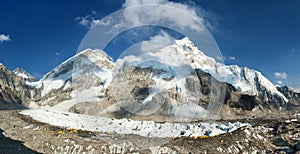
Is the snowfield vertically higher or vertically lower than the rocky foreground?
higher

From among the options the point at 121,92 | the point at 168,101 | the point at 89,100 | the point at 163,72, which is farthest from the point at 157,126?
the point at 89,100

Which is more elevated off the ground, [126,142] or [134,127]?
[134,127]

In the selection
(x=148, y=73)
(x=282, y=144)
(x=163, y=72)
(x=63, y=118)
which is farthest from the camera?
(x=148, y=73)

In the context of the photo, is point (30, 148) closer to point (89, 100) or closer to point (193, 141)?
point (193, 141)

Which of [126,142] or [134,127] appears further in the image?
[134,127]

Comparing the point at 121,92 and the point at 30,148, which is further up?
the point at 121,92

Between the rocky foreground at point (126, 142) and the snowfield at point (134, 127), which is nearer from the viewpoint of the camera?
the rocky foreground at point (126, 142)

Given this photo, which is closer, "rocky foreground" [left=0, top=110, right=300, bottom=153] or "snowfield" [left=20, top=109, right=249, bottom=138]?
"rocky foreground" [left=0, top=110, right=300, bottom=153]

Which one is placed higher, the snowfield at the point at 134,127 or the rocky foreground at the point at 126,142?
the snowfield at the point at 134,127
